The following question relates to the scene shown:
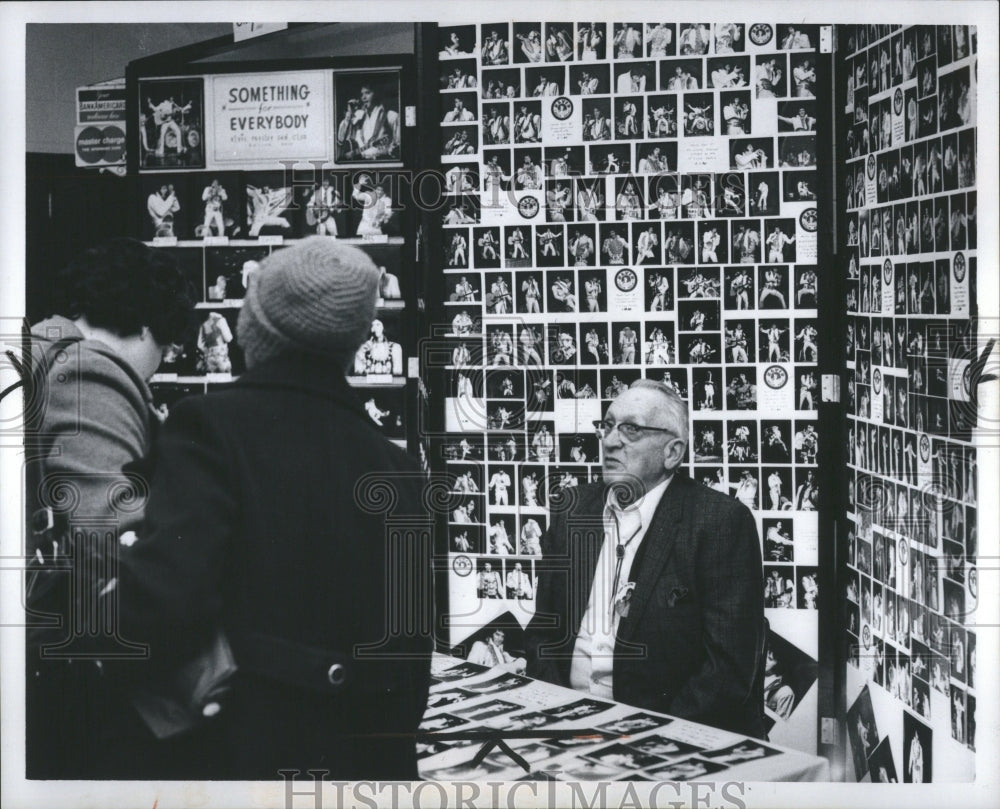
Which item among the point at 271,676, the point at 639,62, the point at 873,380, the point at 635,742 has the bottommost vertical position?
the point at 635,742

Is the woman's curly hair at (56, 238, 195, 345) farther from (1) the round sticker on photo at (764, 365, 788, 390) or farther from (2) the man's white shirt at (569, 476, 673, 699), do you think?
(1) the round sticker on photo at (764, 365, 788, 390)

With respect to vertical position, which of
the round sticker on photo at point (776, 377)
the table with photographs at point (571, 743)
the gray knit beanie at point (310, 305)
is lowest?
the table with photographs at point (571, 743)

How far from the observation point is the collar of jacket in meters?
3.40

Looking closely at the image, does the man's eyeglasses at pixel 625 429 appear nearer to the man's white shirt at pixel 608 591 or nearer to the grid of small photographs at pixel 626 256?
the grid of small photographs at pixel 626 256

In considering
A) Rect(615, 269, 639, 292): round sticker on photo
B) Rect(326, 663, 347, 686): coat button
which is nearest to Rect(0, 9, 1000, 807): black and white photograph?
Rect(615, 269, 639, 292): round sticker on photo

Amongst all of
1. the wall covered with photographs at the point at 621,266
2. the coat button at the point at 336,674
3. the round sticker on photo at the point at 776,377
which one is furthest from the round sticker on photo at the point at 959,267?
the coat button at the point at 336,674

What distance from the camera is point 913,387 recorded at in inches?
152

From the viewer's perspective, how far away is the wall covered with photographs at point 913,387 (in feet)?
12.5

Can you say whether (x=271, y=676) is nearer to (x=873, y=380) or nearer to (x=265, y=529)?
(x=265, y=529)

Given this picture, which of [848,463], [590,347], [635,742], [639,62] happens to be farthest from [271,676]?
[639,62]

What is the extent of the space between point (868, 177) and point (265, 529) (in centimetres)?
221

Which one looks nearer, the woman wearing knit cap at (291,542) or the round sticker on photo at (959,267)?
the woman wearing knit cap at (291,542)

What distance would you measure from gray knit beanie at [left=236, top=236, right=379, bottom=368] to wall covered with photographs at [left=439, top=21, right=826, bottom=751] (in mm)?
452

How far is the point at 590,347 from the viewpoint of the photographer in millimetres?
3859
